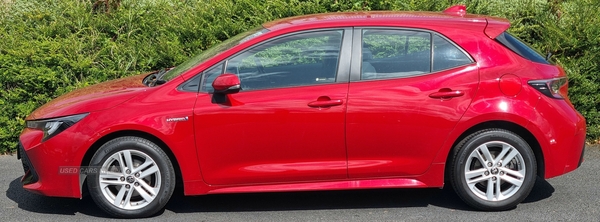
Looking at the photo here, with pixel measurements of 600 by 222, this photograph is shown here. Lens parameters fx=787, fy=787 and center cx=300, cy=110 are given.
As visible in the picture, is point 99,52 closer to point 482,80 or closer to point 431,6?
point 431,6

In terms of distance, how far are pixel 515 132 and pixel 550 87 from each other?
427 millimetres

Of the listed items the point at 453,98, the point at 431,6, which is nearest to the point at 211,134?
the point at 453,98

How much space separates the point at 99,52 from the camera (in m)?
8.97

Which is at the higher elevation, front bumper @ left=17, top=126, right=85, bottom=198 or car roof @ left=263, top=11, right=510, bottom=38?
car roof @ left=263, top=11, right=510, bottom=38

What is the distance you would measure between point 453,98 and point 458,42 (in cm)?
46

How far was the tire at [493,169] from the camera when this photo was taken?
19.4 feet

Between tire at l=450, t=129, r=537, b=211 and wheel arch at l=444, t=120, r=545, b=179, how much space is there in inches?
1.5

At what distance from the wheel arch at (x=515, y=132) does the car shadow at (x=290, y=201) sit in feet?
1.55

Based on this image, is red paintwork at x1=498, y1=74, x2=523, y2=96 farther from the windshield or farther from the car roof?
the windshield

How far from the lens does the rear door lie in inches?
229

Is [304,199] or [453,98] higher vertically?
[453,98]

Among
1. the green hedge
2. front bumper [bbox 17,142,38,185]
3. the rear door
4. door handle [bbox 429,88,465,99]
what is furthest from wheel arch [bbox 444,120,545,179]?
front bumper [bbox 17,142,38,185]

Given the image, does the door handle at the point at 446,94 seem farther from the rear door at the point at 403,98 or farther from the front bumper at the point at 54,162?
the front bumper at the point at 54,162

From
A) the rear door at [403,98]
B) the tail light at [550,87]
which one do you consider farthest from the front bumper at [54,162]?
the tail light at [550,87]
